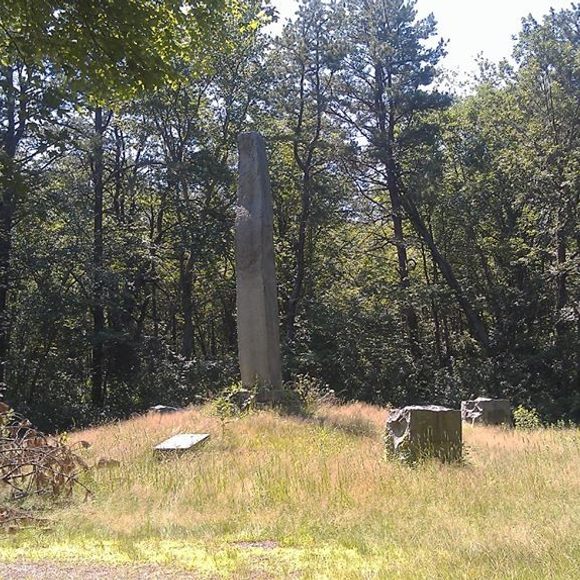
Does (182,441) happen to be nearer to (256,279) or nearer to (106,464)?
(106,464)

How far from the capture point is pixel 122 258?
22.6 meters

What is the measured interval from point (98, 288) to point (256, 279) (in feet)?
32.9

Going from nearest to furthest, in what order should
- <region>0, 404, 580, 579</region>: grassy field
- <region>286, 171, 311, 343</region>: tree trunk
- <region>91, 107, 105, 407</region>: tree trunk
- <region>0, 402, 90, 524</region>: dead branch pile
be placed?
<region>0, 404, 580, 579</region>: grassy field → <region>0, 402, 90, 524</region>: dead branch pile → <region>91, 107, 105, 407</region>: tree trunk → <region>286, 171, 311, 343</region>: tree trunk

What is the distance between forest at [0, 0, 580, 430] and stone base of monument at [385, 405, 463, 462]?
1104 cm

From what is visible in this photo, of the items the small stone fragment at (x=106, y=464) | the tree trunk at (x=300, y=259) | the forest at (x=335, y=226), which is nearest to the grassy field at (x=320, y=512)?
the small stone fragment at (x=106, y=464)

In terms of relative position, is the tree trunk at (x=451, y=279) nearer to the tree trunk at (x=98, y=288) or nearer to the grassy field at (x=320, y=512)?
the tree trunk at (x=98, y=288)

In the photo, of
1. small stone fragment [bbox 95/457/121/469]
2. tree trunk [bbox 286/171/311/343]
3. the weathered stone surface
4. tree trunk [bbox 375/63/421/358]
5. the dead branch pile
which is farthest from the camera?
tree trunk [bbox 375/63/421/358]

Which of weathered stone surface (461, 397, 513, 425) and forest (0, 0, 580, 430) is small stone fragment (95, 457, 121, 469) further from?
forest (0, 0, 580, 430)

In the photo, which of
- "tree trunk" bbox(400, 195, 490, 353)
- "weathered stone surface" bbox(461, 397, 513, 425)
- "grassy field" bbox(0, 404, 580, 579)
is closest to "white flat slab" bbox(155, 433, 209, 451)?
"grassy field" bbox(0, 404, 580, 579)

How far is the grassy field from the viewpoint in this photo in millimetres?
4531

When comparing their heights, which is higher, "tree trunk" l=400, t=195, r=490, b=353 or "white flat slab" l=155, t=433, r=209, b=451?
"tree trunk" l=400, t=195, r=490, b=353

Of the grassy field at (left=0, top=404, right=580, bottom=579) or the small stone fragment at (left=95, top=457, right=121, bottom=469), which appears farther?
the small stone fragment at (left=95, top=457, right=121, bottom=469)

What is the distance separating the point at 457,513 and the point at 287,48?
2126cm

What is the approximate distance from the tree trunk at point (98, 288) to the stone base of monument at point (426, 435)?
46.9 ft
